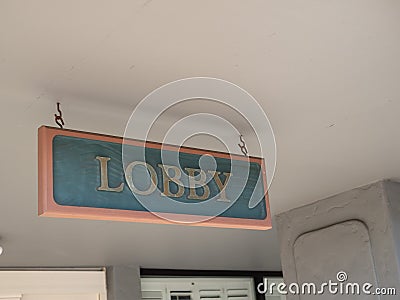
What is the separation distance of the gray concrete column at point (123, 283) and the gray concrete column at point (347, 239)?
1.28 metres

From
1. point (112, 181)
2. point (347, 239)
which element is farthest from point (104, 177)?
point (347, 239)

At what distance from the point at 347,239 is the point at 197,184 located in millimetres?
1778

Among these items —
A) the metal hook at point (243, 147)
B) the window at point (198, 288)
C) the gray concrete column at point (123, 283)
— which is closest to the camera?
the metal hook at point (243, 147)

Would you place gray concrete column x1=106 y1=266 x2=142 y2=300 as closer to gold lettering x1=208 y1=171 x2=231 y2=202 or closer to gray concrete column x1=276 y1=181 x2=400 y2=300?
gray concrete column x1=276 y1=181 x2=400 y2=300

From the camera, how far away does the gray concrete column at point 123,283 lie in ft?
16.3

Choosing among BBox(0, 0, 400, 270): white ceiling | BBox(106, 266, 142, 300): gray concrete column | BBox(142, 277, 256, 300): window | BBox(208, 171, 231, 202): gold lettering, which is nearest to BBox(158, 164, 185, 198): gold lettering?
BBox(208, 171, 231, 202): gold lettering

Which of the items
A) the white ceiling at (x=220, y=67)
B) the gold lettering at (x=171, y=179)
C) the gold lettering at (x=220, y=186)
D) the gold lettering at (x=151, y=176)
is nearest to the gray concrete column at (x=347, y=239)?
the white ceiling at (x=220, y=67)

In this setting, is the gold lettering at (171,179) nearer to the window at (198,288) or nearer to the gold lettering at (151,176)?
the gold lettering at (151,176)

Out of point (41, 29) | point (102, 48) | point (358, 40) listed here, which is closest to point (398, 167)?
point (358, 40)

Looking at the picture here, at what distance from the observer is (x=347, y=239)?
3953 millimetres

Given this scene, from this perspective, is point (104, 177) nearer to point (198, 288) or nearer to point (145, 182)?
point (145, 182)

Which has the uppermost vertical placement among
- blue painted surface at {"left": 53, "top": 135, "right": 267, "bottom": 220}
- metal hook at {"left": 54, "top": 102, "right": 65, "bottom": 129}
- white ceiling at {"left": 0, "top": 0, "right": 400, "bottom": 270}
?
white ceiling at {"left": 0, "top": 0, "right": 400, "bottom": 270}

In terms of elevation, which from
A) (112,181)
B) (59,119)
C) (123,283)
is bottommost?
(112,181)

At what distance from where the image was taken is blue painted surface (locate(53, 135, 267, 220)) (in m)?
2.15
